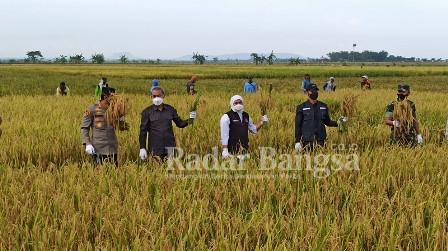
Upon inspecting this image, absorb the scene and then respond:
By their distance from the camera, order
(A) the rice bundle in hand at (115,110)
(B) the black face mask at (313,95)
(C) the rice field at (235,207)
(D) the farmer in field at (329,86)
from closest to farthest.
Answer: (C) the rice field at (235,207), (A) the rice bundle in hand at (115,110), (B) the black face mask at (313,95), (D) the farmer in field at (329,86)

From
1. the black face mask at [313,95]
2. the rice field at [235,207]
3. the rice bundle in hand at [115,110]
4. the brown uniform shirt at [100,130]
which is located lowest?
the rice field at [235,207]

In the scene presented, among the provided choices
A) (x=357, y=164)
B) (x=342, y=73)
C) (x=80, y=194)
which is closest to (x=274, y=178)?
(x=357, y=164)

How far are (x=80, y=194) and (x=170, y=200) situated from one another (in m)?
0.82

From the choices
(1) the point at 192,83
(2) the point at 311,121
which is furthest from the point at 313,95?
(1) the point at 192,83

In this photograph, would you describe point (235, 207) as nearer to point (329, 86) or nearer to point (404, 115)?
point (404, 115)

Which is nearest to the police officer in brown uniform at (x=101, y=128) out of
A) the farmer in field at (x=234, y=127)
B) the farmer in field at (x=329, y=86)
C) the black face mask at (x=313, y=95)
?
the farmer in field at (x=234, y=127)

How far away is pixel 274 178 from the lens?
12.9 feet

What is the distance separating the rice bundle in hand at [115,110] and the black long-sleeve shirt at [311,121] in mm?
2653

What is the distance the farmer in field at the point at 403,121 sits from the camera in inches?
226

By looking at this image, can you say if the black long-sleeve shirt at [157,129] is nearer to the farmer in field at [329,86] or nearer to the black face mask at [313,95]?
the black face mask at [313,95]

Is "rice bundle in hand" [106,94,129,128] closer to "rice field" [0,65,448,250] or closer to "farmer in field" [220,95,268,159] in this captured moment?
"rice field" [0,65,448,250]

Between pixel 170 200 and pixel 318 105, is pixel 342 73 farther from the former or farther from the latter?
pixel 170 200

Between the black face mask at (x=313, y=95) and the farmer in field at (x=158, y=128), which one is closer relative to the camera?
the farmer in field at (x=158, y=128)

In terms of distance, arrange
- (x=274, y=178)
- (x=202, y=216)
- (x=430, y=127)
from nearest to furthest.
→ (x=202, y=216) < (x=274, y=178) < (x=430, y=127)
